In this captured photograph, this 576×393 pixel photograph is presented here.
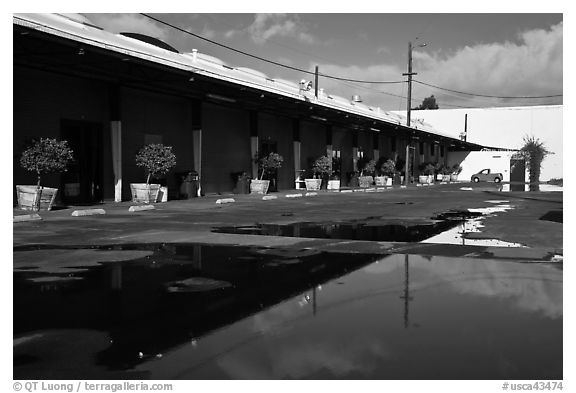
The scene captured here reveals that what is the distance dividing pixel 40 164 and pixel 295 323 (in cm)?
1468

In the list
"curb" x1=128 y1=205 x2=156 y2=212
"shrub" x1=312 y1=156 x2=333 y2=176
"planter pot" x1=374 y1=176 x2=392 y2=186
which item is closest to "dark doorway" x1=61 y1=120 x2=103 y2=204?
"curb" x1=128 y1=205 x2=156 y2=212

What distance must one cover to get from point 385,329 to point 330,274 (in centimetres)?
285

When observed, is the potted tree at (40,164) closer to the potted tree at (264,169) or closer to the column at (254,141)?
the potted tree at (264,169)

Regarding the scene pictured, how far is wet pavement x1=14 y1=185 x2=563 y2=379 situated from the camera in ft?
15.8

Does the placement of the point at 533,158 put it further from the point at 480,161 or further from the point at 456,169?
the point at 480,161

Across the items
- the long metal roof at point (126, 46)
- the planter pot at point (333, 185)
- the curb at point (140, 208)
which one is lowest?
the curb at point (140, 208)

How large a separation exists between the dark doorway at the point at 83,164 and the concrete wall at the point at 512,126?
6286 centimetres

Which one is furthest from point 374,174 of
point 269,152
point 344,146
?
point 269,152

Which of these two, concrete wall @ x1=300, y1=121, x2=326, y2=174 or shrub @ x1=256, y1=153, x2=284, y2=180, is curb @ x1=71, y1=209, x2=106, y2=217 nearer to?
shrub @ x1=256, y1=153, x2=284, y2=180

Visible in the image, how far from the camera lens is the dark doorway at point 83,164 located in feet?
72.2

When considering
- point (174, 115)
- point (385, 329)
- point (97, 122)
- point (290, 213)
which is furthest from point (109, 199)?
point (385, 329)

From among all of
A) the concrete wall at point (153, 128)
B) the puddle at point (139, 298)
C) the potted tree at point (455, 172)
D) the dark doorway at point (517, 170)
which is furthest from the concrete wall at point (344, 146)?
the puddle at point (139, 298)

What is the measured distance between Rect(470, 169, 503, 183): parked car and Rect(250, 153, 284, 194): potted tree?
44.3 meters

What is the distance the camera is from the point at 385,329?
18.9 feet
